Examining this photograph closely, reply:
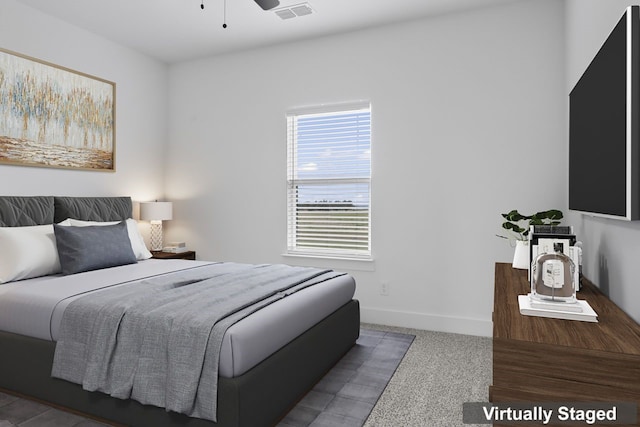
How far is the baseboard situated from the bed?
0.74m

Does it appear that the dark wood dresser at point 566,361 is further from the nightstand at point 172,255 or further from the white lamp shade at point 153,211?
the white lamp shade at point 153,211

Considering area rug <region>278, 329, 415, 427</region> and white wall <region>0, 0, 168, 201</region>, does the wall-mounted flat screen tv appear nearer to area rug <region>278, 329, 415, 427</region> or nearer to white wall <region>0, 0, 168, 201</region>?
area rug <region>278, 329, 415, 427</region>

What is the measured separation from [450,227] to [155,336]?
2699mm

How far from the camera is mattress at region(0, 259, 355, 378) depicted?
1.88 meters

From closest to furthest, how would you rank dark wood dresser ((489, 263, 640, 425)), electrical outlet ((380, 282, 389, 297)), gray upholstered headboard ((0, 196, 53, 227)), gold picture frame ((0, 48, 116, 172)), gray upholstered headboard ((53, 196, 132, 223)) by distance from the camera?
1. dark wood dresser ((489, 263, 640, 425))
2. gray upholstered headboard ((0, 196, 53, 227))
3. gold picture frame ((0, 48, 116, 172))
4. gray upholstered headboard ((53, 196, 132, 223))
5. electrical outlet ((380, 282, 389, 297))

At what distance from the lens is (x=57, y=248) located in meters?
3.12

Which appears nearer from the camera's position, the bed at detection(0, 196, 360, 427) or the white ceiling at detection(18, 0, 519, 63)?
the bed at detection(0, 196, 360, 427)

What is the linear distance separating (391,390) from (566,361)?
150 cm

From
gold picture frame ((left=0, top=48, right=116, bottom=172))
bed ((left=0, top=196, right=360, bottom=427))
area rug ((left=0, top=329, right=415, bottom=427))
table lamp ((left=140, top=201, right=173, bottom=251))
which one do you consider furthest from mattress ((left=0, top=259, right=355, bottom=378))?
table lamp ((left=140, top=201, right=173, bottom=251))

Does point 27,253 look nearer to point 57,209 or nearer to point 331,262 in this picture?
point 57,209

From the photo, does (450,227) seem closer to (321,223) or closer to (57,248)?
(321,223)

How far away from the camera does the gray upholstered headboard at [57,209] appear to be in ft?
10.6

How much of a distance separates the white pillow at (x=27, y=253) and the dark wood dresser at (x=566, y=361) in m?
3.04

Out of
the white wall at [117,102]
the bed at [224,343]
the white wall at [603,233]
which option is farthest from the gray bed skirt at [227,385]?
the white wall at [117,102]
